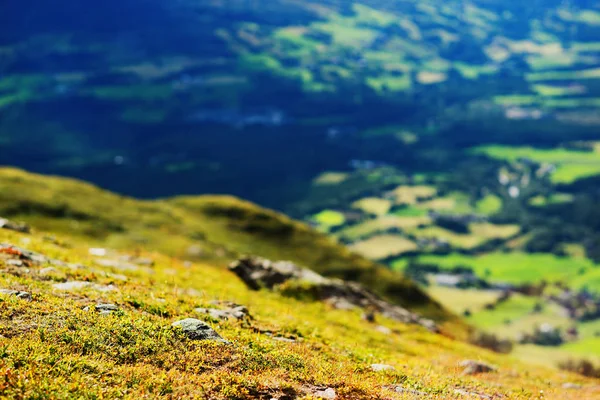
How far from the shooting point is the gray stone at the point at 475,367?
109 ft

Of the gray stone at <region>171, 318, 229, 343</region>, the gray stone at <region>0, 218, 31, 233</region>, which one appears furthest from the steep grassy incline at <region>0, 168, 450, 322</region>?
the gray stone at <region>171, 318, 229, 343</region>

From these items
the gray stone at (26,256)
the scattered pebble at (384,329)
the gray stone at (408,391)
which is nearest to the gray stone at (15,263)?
the gray stone at (26,256)

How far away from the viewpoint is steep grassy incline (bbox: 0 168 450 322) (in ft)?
309

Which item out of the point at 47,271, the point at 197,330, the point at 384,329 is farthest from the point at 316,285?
the point at 197,330

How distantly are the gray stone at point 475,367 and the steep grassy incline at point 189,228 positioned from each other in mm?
60575

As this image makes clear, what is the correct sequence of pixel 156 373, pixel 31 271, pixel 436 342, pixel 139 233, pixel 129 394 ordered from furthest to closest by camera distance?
pixel 139 233
pixel 436 342
pixel 31 271
pixel 156 373
pixel 129 394

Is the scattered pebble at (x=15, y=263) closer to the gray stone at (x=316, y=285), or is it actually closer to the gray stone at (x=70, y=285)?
the gray stone at (x=70, y=285)

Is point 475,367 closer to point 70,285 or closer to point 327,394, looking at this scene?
point 327,394

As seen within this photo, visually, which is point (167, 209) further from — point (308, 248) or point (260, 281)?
point (260, 281)

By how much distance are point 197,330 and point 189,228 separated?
90333 mm

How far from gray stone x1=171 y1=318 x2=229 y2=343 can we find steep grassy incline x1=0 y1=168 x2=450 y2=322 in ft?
210

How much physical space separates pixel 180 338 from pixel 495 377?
20.3 metres

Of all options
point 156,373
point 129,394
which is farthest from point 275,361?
point 129,394

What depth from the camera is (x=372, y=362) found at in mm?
27828
